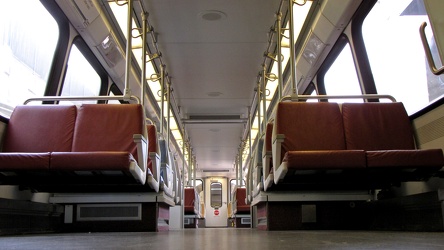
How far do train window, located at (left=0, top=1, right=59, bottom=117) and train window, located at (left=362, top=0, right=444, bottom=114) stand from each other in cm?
365

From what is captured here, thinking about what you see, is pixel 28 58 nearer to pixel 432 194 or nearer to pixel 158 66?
pixel 158 66

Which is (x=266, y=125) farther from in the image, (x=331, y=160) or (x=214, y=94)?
(x=214, y=94)

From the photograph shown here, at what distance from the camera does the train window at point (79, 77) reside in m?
5.67

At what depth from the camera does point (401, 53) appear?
181 inches

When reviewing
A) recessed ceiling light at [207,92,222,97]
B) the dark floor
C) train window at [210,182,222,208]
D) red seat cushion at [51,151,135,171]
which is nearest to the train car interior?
red seat cushion at [51,151,135,171]

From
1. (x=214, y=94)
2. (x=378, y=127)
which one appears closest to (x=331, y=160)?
(x=378, y=127)

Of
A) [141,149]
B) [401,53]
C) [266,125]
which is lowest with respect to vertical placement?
[141,149]

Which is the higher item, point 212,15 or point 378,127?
point 212,15

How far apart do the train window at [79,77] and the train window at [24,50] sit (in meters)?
0.53

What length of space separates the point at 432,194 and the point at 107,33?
4.11 metres

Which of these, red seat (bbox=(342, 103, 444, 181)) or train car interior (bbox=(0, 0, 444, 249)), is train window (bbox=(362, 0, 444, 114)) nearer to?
train car interior (bbox=(0, 0, 444, 249))

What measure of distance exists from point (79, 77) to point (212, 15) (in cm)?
200

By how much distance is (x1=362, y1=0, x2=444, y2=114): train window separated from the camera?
409 centimetres

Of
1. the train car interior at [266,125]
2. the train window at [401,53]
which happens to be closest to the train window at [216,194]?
the train car interior at [266,125]
